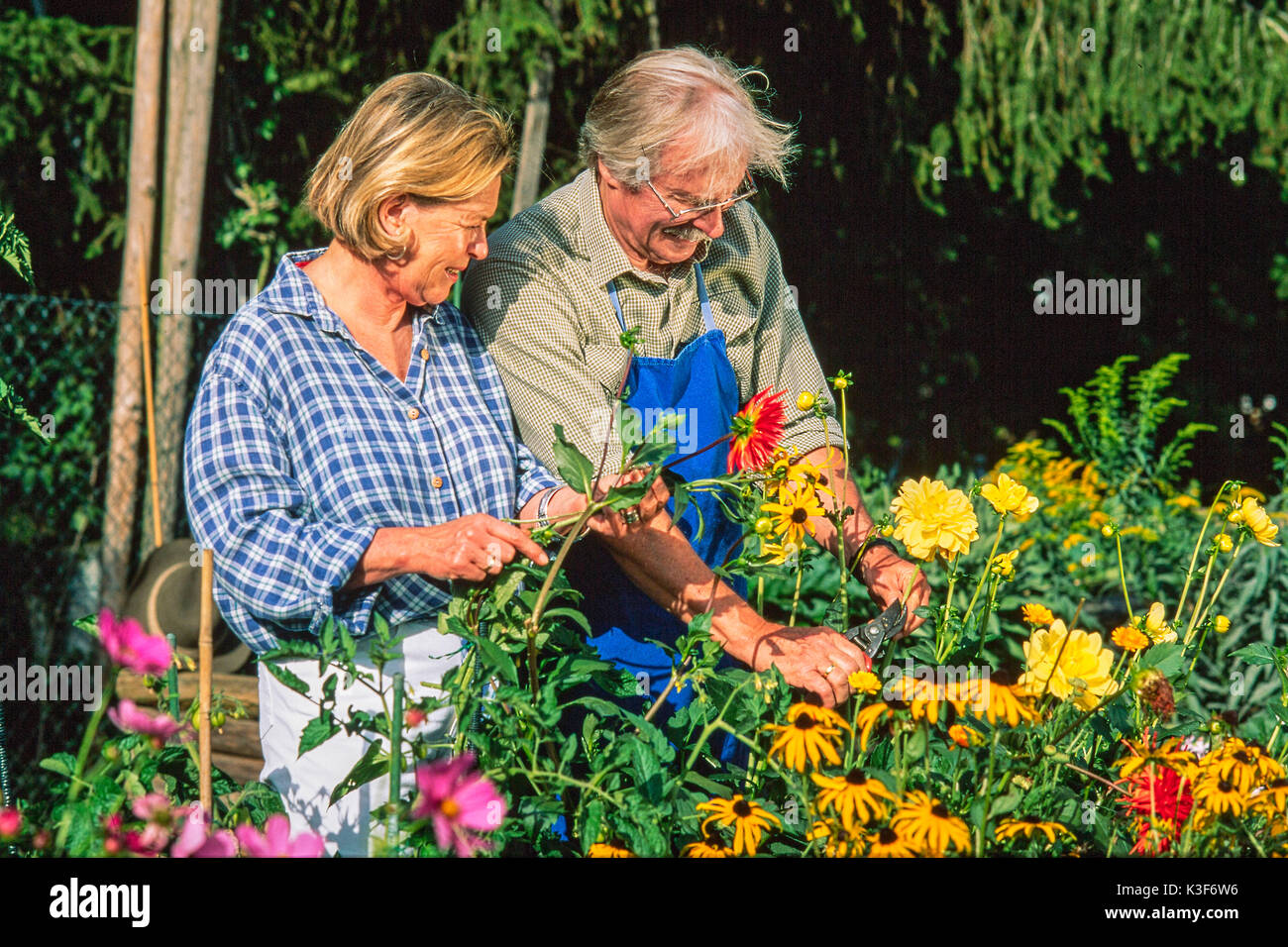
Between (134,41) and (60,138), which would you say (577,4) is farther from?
(60,138)

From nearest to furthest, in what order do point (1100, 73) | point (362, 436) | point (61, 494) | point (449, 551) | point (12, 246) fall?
1. point (449, 551)
2. point (12, 246)
3. point (362, 436)
4. point (61, 494)
5. point (1100, 73)

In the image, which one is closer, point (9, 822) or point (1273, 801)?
point (9, 822)

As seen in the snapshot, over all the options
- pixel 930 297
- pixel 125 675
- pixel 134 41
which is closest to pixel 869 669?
pixel 125 675

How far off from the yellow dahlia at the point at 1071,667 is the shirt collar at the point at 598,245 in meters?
0.89

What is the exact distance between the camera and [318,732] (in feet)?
4.09

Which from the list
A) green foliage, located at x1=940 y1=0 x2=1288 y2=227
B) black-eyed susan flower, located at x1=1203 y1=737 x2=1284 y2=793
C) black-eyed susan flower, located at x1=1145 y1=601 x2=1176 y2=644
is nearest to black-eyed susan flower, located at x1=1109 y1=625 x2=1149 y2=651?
black-eyed susan flower, located at x1=1145 y1=601 x2=1176 y2=644

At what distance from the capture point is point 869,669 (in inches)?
56.9

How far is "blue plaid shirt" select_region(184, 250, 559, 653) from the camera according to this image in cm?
148

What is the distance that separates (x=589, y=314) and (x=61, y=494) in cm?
279

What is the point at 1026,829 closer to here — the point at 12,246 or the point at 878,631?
the point at 878,631

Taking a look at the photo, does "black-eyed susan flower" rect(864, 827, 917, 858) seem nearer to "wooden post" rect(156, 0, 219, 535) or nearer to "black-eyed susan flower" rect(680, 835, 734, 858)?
"black-eyed susan flower" rect(680, 835, 734, 858)

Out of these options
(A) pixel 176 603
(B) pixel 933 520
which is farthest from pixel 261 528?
(A) pixel 176 603

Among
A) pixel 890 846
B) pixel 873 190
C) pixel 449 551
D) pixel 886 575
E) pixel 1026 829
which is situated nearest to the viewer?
pixel 890 846

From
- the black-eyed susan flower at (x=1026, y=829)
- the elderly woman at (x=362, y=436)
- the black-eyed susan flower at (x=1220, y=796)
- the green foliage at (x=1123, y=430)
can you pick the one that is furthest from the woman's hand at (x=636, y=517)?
the green foliage at (x=1123, y=430)
